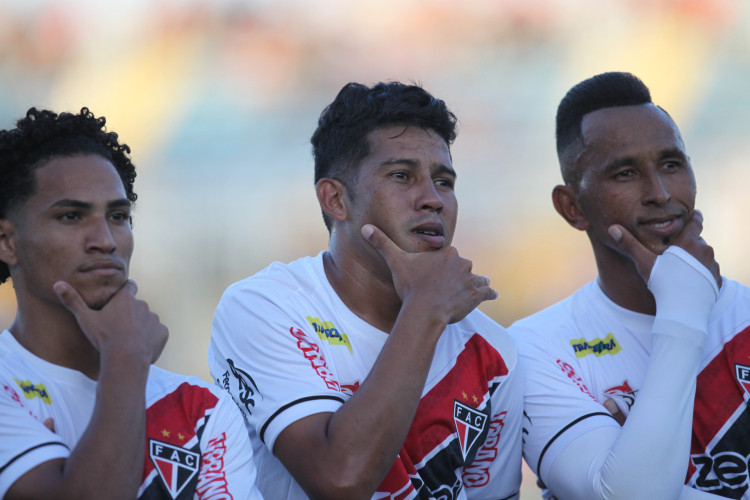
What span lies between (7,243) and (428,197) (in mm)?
1412

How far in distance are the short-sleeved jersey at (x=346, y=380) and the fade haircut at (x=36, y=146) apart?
0.70 meters

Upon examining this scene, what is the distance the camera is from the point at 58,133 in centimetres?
304

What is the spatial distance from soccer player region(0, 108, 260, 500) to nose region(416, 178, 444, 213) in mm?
964

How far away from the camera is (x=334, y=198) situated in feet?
11.5

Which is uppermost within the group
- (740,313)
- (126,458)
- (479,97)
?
(479,97)

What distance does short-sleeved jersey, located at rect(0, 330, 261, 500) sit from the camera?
8.62ft

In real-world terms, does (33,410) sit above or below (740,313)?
below

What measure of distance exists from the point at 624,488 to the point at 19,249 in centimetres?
207

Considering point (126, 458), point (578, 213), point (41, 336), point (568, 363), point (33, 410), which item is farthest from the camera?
point (578, 213)

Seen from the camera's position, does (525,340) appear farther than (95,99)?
No

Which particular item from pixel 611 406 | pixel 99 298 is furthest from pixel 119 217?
pixel 611 406

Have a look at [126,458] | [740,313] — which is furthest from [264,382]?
[740,313]

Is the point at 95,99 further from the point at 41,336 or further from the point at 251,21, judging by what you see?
the point at 41,336

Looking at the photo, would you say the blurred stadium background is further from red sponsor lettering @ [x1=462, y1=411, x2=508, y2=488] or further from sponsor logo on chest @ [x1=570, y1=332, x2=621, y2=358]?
red sponsor lettering @ [x1=462, y1=411, x2=508, y2=488]
